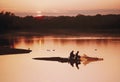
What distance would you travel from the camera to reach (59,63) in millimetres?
2912

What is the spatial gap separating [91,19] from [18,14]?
0.63 m

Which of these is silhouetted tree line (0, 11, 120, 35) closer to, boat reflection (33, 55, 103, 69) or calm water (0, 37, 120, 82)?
calm water (0, 37, 120, 82)

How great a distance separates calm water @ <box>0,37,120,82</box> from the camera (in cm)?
281

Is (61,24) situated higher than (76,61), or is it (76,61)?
(61,24)

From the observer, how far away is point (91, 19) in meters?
2.92

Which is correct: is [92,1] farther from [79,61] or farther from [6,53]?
[6,53]

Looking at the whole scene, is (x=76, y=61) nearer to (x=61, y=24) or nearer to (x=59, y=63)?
(x=59, y=63)

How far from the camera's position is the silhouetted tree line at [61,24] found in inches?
114

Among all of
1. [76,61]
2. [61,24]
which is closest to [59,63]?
[76,61]

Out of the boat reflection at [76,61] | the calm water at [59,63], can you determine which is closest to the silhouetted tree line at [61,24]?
the calm water at [59,63]

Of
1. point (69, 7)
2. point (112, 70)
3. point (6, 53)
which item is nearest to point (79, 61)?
point (112, 70)

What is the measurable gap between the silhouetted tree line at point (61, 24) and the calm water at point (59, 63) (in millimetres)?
97

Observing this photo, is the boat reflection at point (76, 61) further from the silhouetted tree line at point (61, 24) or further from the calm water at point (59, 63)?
the silhouetted tree line at point (61, 24)

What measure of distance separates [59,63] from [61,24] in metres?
0.34
